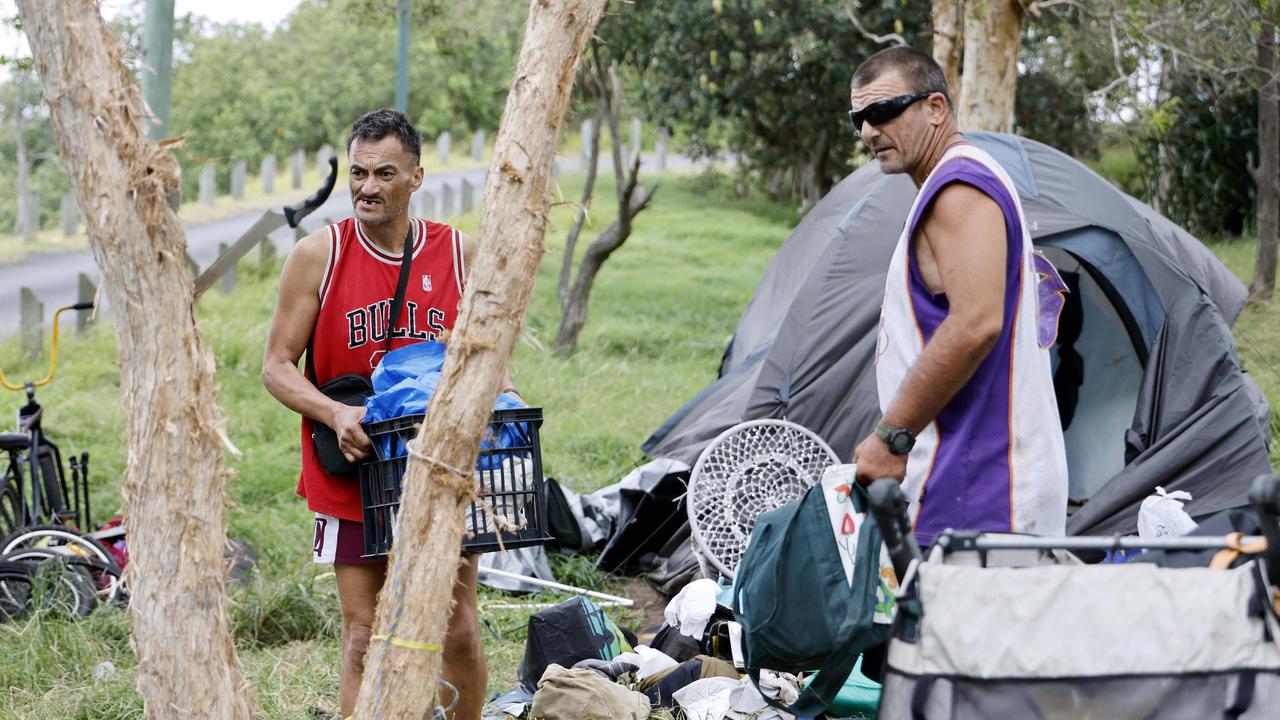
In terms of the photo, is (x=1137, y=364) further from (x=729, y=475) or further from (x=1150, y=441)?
(x=729, y=475)

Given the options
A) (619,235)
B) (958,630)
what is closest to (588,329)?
(619,235)

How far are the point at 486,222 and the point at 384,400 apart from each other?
2.18 ft

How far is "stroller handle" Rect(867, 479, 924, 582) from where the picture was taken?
2.14 metres

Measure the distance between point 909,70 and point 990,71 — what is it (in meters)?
6.26

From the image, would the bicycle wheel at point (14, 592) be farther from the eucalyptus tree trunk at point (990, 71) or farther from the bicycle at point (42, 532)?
the eucalyptus tree trunk at point (990, 71)

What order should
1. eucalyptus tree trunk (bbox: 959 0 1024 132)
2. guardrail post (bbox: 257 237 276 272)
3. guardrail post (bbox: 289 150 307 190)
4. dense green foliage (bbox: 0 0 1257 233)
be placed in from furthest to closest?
guardrail post (bbox: 289 150 307 190) → guardrail post (bbox: 257 237 276 272) → dense green foliage (bbox: 0 0 1257 233) → eucalyptus tree trunk (bbox: 959 0 1024 132)

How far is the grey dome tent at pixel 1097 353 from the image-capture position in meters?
5.24

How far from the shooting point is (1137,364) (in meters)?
6.07

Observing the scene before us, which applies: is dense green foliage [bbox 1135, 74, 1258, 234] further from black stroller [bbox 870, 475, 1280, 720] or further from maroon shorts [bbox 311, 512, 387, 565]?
black stroller [bbox 870, 475, 1280, 720]

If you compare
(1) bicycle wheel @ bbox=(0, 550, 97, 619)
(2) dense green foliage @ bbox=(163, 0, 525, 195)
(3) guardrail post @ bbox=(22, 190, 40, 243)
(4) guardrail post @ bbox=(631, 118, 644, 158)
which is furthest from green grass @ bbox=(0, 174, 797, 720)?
(2) dense green foliage @ bbox=(163, 0, 525, 195)

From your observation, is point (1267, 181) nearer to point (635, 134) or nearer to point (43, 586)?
point (43, 586)

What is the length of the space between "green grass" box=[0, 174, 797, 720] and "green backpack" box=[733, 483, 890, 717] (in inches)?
32.6

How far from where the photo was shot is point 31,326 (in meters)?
10.7

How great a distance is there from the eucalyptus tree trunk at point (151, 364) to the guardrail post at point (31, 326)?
9.01 m
